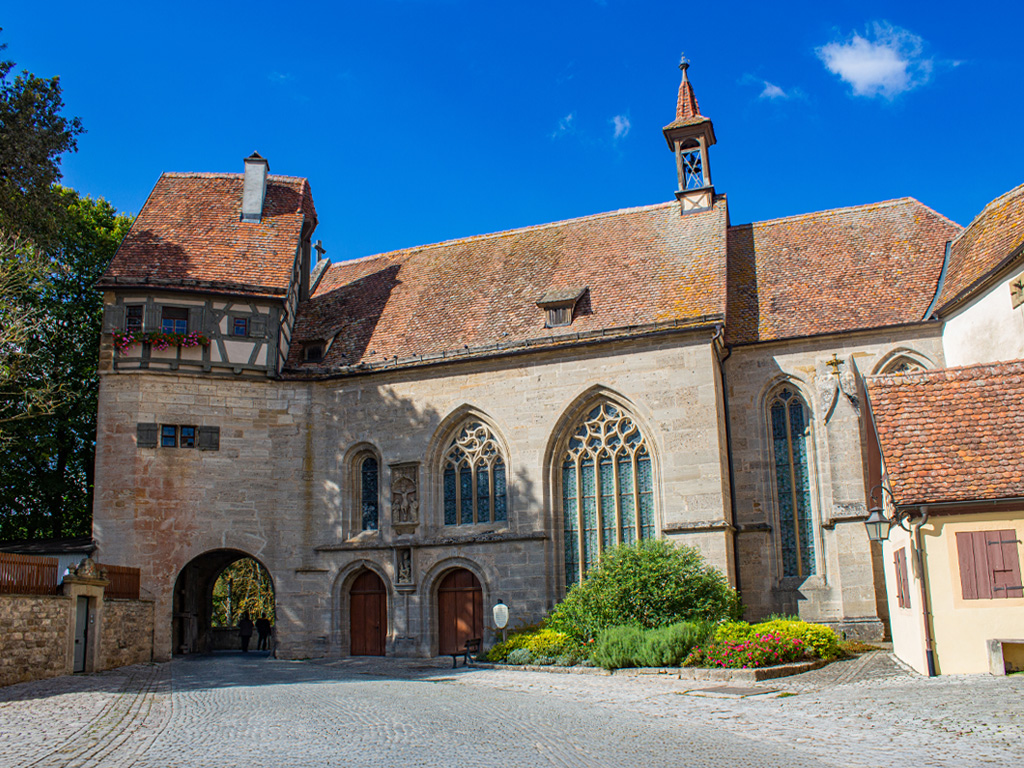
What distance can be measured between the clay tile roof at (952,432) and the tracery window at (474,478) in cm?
949

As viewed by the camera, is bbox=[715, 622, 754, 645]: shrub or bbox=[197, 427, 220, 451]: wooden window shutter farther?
bbox=[197, 427, 220, 451]: wooden window shutter

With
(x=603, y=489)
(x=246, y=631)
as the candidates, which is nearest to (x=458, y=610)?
(x=603, y=489)

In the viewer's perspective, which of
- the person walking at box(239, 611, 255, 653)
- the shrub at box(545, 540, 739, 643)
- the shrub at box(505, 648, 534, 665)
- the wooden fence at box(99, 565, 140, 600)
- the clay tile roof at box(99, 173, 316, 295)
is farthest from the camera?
the person walking at box(239, 611, 255, 653)

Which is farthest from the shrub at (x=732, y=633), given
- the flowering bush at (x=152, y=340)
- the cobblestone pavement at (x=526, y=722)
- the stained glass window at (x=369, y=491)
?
the flowering bush at (x=152, y=340)

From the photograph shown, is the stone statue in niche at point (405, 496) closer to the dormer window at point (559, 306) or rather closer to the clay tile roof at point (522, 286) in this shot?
the clay tile roof at point (522, 286)

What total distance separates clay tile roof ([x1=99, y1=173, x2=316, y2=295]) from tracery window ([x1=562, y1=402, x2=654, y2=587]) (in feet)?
28.2

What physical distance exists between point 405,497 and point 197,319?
22.0 ft

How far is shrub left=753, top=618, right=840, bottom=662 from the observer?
15.1 meters

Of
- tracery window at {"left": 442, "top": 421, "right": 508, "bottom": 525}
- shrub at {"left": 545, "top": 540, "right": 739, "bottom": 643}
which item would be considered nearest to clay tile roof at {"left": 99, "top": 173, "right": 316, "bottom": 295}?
tracery window at {"left": 442, "top": 421, "right": 508, "bottom": 525}

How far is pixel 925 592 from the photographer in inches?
507

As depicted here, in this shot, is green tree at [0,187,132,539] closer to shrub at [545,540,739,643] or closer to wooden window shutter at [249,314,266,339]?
wooden window shutter at [249,314,266,339]

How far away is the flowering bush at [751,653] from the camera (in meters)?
14.3

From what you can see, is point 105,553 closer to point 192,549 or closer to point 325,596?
point 192,549

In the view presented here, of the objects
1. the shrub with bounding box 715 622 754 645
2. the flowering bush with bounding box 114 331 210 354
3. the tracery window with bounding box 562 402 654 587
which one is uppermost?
the flowering bush with bounding box 114 331 210 354
